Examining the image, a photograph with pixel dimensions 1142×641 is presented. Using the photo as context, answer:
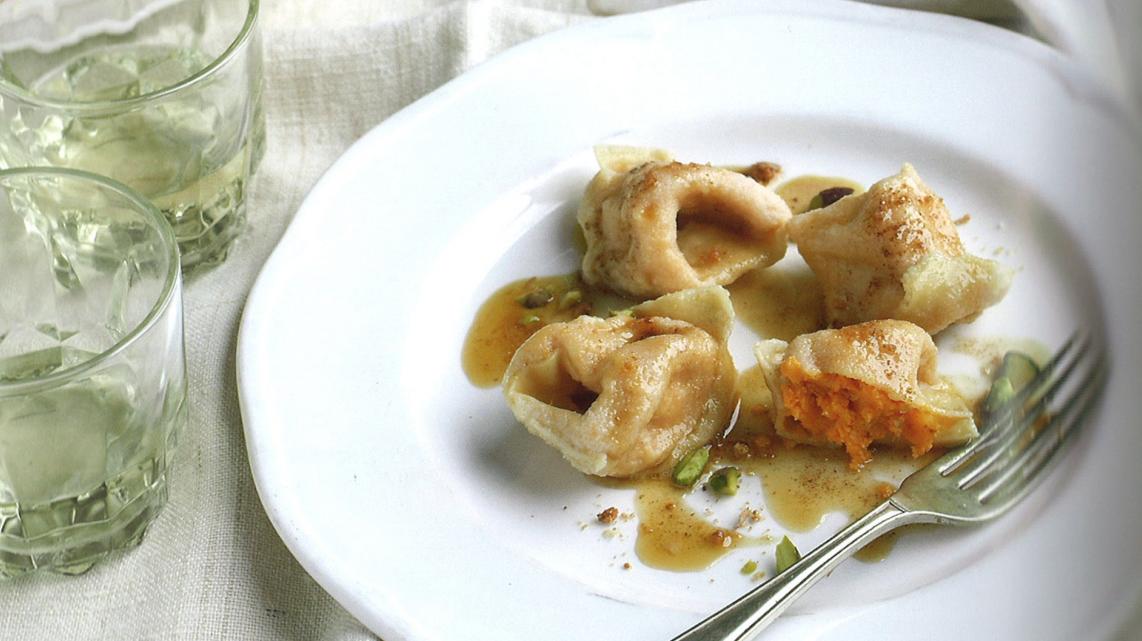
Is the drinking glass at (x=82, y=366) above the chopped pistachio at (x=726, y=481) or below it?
below

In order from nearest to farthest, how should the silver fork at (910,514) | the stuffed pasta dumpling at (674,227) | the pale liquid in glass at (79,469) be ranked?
the silver fork at (910,514) → the pale liquid in glass at (79,469) → the stuffed pasta dumpling at (674,227)

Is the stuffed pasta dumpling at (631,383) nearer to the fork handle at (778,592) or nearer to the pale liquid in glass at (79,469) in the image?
the fork handle at (778,592)

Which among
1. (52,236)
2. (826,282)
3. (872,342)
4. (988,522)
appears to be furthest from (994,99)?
(52,236)

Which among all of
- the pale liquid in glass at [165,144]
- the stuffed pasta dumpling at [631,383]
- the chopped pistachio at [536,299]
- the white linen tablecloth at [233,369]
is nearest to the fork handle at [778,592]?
the stuffed pasta dumpling at [631,383]

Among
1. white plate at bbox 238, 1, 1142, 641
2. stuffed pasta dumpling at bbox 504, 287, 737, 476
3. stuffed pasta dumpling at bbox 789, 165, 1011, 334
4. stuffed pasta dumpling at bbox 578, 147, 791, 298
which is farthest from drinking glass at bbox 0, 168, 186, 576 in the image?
stuffed pasta dumpling at bbox 789, 165, 1011, 334

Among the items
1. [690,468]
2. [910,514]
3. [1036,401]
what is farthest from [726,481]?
[1036,401]

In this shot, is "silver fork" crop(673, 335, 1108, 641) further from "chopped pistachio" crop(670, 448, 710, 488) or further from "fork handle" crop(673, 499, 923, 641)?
"chopped pistachio" crop(670, 448, 710, 488)

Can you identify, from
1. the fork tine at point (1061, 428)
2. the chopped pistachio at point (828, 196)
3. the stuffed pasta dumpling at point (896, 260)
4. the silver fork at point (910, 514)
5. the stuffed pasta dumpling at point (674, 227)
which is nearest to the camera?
the fork tine at point (1061, 428)

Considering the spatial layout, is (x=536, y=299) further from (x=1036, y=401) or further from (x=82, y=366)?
(x=1036, y=401)
